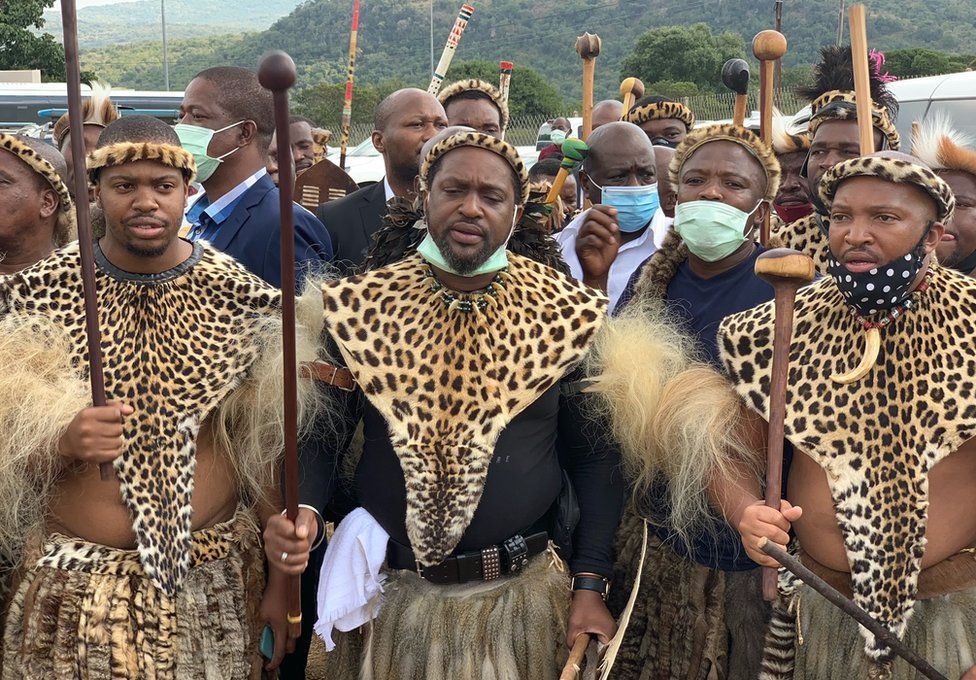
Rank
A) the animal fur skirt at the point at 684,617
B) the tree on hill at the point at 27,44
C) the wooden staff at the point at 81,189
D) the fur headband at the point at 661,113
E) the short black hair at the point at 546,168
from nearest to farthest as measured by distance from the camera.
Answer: the wooden staff at the point at 81,189 < the animal fur skirt at the point at 684,617 < the fur headband at the point at 661,113 < the short black hair at the point at 546,168 < the tree on hill at the point at 27,44

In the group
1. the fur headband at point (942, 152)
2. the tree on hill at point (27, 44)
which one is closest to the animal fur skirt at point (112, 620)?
the fur headband at point (942, 152)

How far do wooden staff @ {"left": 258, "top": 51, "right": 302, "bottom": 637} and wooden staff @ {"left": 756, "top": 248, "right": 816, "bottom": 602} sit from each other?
122 centimetres

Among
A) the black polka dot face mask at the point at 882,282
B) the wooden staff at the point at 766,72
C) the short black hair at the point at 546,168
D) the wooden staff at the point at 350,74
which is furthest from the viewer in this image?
the short black hair at the point at 546,168

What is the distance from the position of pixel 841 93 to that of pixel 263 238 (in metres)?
2.82

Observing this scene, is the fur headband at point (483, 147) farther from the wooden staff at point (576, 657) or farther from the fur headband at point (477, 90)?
the fur headband at point (477, 90)

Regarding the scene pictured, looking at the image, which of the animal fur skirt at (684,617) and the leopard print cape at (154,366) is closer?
the leopard print cape at (154,366)

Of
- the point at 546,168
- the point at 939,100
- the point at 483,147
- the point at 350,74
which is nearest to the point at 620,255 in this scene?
the point at 483,147

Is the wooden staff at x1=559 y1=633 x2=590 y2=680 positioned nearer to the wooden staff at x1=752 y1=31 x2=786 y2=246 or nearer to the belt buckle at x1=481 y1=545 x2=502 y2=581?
the belt buckle at x1=481 y1=545 x2=502 y2=581

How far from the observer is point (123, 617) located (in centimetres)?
312

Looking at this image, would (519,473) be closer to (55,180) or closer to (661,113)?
(55,180)

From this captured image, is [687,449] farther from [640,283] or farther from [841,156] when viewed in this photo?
[841,156]

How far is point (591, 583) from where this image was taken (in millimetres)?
3350

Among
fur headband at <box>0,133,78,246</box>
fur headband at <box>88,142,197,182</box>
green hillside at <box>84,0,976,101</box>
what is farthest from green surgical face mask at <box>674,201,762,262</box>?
green hillside at <box>84,0,976,101</box>

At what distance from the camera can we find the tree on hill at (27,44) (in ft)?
78.4
